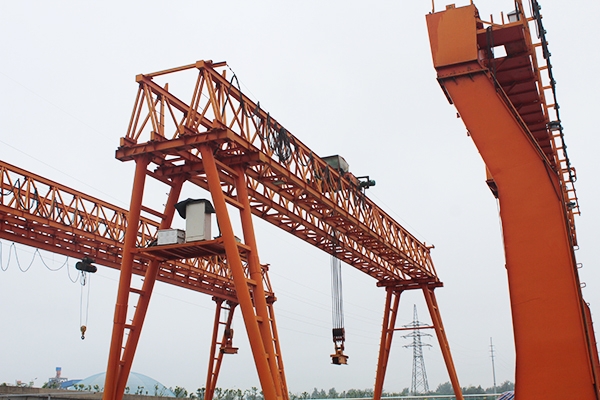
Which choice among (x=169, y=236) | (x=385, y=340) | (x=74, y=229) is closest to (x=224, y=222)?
(x=169, y=236)

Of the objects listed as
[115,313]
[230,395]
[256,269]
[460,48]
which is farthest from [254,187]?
[230,395]

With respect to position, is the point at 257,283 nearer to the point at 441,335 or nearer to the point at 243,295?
the point at 243,295

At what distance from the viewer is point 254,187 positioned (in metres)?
20.6

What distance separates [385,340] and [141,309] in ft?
59.3

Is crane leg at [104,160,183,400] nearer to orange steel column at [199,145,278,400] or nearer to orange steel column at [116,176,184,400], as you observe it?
orange steel column at [116,176,184,400]

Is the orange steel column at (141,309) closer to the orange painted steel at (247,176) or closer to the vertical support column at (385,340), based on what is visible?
the orange painted steel at (247,176)

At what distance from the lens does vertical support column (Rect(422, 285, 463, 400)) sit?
102ft

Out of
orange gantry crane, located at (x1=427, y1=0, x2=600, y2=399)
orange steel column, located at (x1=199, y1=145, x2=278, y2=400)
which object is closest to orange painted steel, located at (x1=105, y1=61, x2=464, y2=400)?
orange steel column, located at (x1=199, y1=145, x2=278, y2=400)

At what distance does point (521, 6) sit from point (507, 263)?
4.65 metres

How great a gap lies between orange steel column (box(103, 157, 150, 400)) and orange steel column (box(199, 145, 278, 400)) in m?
1.98

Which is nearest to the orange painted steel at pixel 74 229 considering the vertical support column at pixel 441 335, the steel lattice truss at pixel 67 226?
the steel lattice truss at pixel 67 226

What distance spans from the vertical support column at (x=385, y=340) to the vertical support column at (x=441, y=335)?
163 cm

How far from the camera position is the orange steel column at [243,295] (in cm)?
1469

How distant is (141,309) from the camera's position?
15875 millimetres
